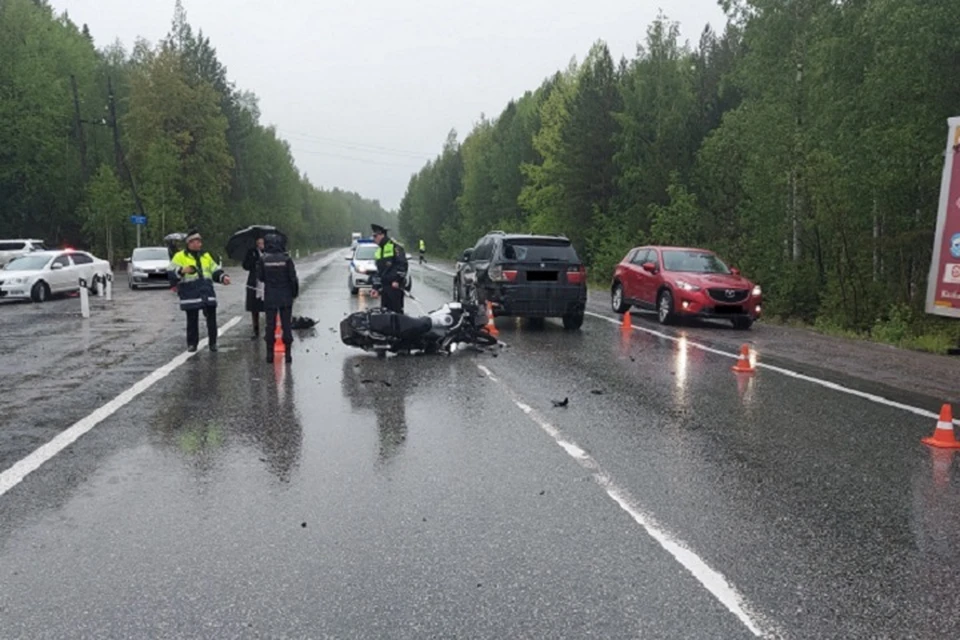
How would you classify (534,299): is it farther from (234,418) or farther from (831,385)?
(234,418)

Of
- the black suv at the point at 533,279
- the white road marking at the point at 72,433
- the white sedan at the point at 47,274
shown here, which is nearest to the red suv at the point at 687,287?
the black suv at the point at 533,279

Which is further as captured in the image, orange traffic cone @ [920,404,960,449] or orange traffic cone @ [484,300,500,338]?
orange traffic cone @ [484,300,500,338]

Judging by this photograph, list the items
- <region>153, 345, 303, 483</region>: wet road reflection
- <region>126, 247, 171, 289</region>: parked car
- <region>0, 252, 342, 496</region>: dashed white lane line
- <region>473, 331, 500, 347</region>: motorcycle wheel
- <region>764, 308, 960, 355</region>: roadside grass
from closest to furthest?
<region>0, 252, 342, 496</region>: dashed white lane line, <region>153, 345, 303, 483</region>: wet road reflection, <region>473, 331, 500, 347</region>: motorcycle wheel, <region>764, 308, 960, 355</region>: roadside grass, <region>126, 247, 171, 289</region>: parked car

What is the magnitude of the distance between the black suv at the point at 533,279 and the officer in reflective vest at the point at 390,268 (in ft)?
9.40

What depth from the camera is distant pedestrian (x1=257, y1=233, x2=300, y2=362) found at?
1167cm

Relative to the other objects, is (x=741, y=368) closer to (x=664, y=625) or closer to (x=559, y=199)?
(x=664, y=625)

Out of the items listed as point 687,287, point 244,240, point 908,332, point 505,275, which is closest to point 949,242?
point 908,332

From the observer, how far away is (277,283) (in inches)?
463

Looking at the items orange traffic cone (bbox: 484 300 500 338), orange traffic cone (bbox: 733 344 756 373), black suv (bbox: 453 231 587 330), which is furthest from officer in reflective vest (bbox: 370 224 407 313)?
orange traffic cone (bbox: 733 344 756 373)

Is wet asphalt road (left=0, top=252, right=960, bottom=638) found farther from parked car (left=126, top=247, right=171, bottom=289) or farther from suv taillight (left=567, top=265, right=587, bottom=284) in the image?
parked car (left=126, top=247, right=171, bottom=289)

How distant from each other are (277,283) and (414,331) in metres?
2.22

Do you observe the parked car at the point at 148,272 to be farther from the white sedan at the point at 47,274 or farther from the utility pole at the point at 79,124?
the utility pole at the point at 79,124

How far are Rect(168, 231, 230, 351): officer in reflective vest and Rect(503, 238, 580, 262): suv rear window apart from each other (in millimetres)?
5758

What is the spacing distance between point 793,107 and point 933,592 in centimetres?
2631
